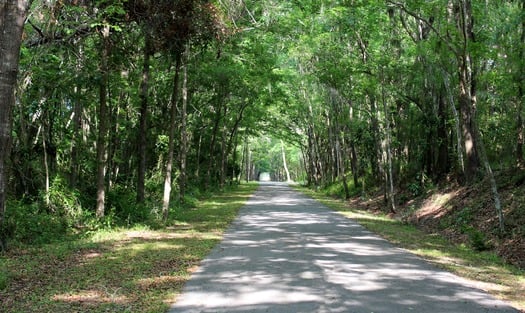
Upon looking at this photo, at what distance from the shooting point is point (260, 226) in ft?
49.8

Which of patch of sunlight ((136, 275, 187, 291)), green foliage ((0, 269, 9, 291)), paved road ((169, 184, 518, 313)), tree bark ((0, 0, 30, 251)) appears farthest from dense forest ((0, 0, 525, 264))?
paved road ((169, 184, 518, 313))

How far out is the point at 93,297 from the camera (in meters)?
6.54

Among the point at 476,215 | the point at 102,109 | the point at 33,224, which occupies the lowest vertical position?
the point at 476,215

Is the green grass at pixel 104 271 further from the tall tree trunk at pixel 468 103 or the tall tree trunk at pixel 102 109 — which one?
the tall tree trunk at pixel 468 103

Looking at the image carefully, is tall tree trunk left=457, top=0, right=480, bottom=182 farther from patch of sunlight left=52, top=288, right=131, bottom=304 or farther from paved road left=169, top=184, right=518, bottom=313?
patch of sunlight left=52, top=288, right=131, bottom=304

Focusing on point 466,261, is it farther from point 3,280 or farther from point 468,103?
point 3,280

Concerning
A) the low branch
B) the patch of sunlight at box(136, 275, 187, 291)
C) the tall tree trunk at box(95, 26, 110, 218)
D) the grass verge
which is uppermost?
the low branch

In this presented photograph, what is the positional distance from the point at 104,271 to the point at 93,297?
5.78 ft

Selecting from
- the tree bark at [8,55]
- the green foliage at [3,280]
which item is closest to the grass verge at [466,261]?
the green foliage at [3,280]

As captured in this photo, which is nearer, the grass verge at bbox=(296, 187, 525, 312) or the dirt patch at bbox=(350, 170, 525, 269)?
the grass verge at bbox=(296, 187, 525, 312)

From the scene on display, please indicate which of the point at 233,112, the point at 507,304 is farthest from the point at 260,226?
the point at 233,112

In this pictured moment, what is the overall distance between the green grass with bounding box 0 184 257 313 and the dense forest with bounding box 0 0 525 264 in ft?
4.11

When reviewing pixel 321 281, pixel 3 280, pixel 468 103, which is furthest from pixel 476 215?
pixel 3 280

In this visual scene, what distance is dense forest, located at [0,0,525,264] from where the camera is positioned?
1224 cm
